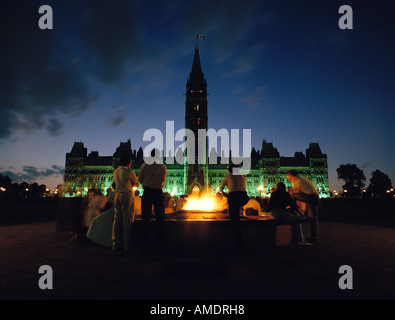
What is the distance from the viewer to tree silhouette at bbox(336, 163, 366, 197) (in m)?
90.4

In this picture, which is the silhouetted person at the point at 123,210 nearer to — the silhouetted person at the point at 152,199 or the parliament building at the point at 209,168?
the silhouetted person at the point at 152,199

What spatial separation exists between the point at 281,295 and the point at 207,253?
231cm

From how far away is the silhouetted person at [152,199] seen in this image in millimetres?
4848

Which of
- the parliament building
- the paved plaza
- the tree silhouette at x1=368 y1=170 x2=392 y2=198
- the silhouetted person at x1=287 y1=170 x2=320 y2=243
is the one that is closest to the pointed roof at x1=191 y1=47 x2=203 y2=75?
the parliament building

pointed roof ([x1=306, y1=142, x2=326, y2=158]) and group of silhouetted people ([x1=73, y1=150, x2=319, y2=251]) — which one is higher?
pointed roof ([x1=306, y1=142, x2=326, y2=158])

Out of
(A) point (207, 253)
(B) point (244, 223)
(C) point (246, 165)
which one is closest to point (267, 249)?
(B) point (244, 223)

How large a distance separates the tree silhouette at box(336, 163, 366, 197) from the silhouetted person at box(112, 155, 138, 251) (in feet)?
335

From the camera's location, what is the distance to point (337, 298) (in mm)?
2590

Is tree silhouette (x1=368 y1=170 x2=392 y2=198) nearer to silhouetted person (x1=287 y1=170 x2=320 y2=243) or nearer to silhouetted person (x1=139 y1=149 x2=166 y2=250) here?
silhouetted person (x1=287 y1=170 x2=320 y2=243)

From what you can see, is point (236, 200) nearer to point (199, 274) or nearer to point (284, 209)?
point (284, 209)

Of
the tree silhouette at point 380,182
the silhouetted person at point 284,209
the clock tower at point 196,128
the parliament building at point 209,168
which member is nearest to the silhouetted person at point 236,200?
the silhouetted person at point 284,209

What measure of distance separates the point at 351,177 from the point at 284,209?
10384cm
